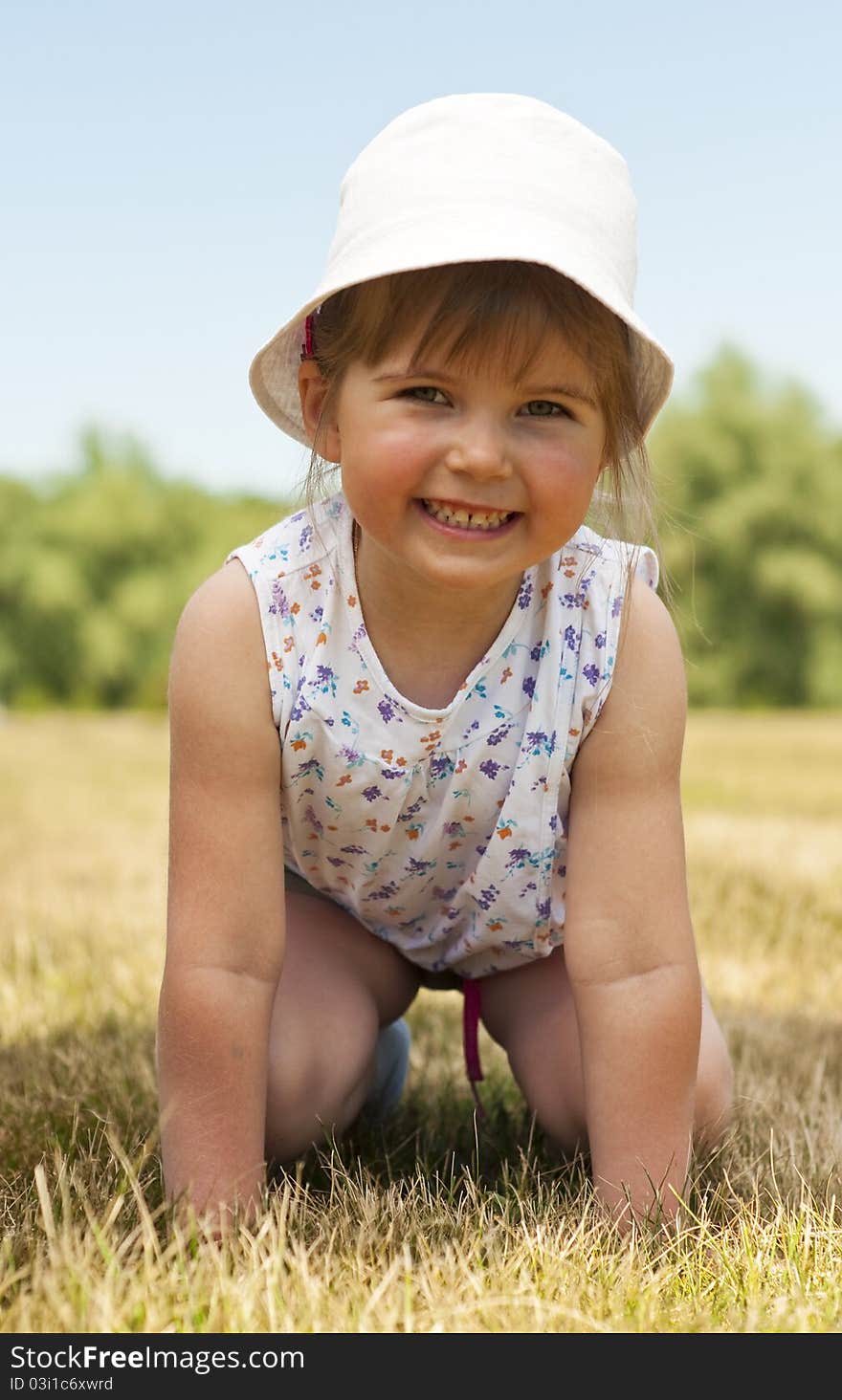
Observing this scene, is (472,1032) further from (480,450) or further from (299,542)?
(480,450)

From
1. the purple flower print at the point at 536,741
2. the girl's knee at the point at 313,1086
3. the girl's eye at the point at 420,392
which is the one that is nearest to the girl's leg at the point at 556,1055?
the girl's knee at the point at 313,1086

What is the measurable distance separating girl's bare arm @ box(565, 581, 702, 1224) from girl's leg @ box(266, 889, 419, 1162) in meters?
0.34

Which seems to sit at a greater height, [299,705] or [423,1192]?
[299,705]

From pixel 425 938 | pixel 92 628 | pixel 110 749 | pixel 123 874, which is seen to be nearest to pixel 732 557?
pixel 92 628

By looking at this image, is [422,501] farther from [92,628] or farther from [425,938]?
[92,628]

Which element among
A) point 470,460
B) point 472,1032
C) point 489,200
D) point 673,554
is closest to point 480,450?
point 470,460

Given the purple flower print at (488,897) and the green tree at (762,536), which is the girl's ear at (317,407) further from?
the green tree at (762,536)

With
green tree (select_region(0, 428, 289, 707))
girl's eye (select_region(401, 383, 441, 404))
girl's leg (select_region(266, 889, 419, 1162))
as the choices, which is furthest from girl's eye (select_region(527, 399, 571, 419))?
green tree (select_region(0, 428, 289, 707))

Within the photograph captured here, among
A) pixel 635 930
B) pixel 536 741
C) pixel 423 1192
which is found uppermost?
pixel 536 741

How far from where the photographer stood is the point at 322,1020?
204 centimetres

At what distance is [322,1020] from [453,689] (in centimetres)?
49

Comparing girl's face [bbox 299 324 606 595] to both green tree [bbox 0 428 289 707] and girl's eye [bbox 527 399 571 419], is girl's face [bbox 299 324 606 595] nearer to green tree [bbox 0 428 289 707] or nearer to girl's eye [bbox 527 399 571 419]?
girl's eye [bbox 527 399 571 419]
